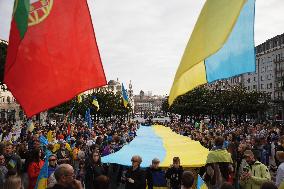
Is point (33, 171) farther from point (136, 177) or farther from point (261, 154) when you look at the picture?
point (261, 154)

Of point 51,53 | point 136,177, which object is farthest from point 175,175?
point 51,53

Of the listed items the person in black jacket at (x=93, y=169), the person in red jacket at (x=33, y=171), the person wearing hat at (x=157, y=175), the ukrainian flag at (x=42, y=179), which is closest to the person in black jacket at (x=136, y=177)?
the person wearing hat at (x=157, y=175)

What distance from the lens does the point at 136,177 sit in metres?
8.63

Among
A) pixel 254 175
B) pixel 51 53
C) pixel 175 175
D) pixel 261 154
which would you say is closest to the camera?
pixel 51 53

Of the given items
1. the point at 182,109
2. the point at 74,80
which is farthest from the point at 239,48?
the point at 182,109

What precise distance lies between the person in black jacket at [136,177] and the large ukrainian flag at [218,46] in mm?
1921

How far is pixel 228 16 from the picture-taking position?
5938mm

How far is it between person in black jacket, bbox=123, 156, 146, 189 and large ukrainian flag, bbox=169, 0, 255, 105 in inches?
75.6

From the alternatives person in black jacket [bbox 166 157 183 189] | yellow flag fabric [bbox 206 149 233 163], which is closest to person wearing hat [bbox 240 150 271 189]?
yellow flag fabric [bbox 206 149 233 163]

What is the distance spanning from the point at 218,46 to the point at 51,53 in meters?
2.40

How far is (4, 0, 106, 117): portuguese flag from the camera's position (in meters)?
5.82

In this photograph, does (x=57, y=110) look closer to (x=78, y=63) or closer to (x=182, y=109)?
(x=182, y=109)

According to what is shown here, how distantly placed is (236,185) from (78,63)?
531 cm

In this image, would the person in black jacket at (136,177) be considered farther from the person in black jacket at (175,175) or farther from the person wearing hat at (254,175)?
the person wearing hat at (254,175)
